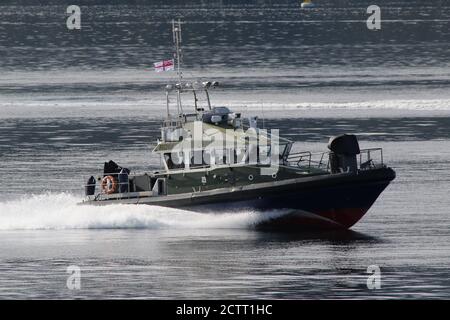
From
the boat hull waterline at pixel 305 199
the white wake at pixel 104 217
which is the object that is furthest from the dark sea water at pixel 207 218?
the boat hull waterline at pixel 305 199

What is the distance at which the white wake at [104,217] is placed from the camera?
184 feet

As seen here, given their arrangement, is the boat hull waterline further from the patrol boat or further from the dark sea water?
the dark sea water

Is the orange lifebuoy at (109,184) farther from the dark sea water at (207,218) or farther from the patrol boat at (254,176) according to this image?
the patrol boat at (254,176)

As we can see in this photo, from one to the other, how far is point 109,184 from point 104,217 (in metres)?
1.26

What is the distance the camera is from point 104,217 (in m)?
57.8

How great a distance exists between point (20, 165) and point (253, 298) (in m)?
35.3

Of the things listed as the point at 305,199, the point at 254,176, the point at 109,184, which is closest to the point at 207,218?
the point at 254,176

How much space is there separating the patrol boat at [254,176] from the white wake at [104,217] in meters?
0.33

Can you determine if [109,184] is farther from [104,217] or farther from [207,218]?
[207,218]

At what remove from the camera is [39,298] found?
44.0 metres
